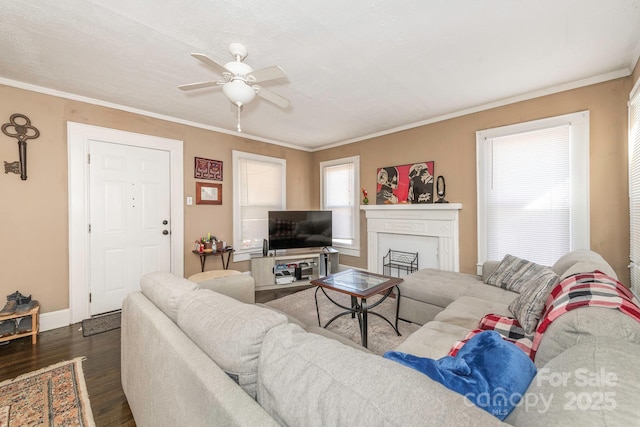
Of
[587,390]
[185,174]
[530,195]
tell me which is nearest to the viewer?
[587,390]

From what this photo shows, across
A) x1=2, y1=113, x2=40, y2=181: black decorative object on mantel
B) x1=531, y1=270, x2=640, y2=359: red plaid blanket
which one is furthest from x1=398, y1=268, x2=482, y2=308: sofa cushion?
x1=2, y1=113, x2=40, y2=181: black decorative object on mantel

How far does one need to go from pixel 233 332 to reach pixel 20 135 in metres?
3.44

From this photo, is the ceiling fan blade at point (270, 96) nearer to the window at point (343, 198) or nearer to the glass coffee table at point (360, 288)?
the glass coffee table at point (360, 288)

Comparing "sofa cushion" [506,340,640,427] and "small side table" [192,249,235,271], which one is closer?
"sofa cushion" [506,340,640,427]

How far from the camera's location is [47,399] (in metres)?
1.73

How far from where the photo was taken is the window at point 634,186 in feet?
6.97

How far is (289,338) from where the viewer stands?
32.5 inches

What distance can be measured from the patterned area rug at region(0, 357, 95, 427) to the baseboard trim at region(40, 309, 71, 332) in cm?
100

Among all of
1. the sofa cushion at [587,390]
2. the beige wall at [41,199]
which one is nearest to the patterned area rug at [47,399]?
the beige wall at [41,199]

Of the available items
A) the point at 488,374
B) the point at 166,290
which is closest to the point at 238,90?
the point at 166,290

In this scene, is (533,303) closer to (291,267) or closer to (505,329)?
(505,329)

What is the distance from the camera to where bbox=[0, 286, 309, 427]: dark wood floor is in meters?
1.68

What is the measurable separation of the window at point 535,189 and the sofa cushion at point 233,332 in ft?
10.7

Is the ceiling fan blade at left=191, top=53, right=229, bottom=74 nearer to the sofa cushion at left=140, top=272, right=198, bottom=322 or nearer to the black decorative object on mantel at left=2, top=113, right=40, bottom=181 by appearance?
the sofa cushion at left=140, top=272, right=198, bottom=322
